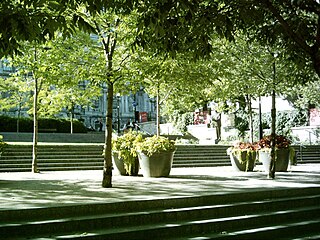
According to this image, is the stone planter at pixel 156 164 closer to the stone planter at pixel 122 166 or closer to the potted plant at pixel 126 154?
the potted plant at pixel 126 154

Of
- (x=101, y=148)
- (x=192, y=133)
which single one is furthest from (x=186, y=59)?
(x=192, y=133)

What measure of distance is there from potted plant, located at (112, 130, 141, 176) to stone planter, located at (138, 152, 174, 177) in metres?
0.51

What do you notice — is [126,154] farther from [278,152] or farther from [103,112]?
[103,112]

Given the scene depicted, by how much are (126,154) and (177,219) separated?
6342 mm

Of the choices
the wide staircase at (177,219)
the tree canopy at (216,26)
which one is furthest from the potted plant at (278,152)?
the tree canopy at (216,26)

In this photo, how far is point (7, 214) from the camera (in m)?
6.28

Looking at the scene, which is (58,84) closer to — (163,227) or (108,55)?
(108,55)

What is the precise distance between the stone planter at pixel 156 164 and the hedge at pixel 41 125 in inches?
863

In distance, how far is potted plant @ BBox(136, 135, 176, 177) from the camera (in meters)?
12.5

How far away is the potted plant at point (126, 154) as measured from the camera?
43.2 ft

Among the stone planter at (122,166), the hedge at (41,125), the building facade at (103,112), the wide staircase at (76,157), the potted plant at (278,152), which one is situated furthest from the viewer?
the building facade at (103,112)

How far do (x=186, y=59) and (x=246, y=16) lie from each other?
3.21m

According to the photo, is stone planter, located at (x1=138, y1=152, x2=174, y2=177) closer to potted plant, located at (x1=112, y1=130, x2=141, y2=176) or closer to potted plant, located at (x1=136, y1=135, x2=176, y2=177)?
potted plant, located at (x1=136, y1=135, x2=176, y2=177)

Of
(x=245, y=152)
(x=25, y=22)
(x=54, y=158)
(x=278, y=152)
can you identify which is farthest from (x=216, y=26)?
(x=54, y=158)
